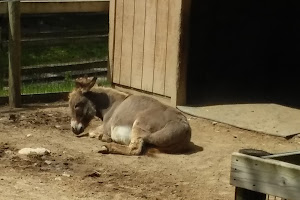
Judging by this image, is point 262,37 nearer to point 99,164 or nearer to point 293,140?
point 293,140

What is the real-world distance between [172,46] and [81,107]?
2.01 metres

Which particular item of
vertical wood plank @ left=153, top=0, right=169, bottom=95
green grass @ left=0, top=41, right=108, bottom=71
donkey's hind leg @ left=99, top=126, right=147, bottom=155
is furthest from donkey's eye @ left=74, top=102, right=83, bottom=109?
green grass @ left=0, top=41, right=108, bottom=71

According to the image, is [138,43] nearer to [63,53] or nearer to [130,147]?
[130,147]

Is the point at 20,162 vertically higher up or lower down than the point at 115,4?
lower down

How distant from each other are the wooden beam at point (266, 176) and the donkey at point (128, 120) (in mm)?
4478

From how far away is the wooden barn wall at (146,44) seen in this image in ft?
35.0

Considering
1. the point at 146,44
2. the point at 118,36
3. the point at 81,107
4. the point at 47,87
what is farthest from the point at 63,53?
the point at 81,107

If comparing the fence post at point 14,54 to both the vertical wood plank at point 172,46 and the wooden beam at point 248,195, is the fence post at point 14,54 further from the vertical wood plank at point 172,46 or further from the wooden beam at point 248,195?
the wooden beam at point 248,195

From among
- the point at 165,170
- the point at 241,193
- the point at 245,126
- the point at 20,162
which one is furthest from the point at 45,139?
the point at 241,193

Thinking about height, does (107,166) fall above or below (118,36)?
below

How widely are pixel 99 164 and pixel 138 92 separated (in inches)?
139

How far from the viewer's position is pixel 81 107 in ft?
30.2

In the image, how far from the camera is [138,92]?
11.3 metres

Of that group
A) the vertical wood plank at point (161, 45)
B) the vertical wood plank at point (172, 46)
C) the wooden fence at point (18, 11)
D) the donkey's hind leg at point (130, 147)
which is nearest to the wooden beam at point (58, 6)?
the wooden fence at point (18, 11)
